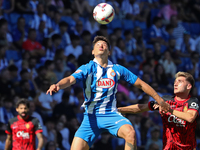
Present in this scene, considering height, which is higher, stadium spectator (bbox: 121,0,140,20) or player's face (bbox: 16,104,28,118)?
stadium spectator (bbox: 121,0,140,20)

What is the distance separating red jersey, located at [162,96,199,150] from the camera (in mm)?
5087

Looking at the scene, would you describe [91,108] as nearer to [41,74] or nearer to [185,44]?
[41,74]

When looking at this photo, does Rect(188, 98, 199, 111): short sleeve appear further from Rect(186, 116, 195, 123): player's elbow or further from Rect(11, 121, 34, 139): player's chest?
Rect(11, 121, 34, 139): player's chest

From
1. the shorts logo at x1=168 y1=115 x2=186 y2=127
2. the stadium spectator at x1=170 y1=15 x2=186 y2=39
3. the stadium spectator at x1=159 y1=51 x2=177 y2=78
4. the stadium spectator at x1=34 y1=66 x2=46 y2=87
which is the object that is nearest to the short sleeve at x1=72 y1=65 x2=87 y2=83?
Answer: the shorts logo at x1=168 y1=115 x2=186 y2=127

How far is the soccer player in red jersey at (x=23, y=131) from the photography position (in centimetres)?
700

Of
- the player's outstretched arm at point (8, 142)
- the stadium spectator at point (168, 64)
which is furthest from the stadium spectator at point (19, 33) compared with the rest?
the stadium spectator at point (168, 64)

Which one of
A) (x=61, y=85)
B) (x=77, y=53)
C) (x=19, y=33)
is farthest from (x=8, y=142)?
(x=77, y=53)

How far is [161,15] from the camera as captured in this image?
1346 centimetres

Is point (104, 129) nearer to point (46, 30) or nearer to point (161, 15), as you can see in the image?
point (46, 30)

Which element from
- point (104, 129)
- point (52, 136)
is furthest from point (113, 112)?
point (52, 136)

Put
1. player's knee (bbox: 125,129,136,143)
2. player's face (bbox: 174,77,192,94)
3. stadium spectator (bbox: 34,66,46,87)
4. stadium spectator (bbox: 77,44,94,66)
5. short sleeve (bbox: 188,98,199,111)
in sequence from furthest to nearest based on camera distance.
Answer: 1. stadium spectator (bbox: 77,44,94,66)
2. stadium spectator (bbox: 34,66,46,87)
3. player's face (bbox: 174,77,192,94)
4. short sleeve (bbox: 188,98,199,111)
5. player's knee (bbox: 125,129,136,143)

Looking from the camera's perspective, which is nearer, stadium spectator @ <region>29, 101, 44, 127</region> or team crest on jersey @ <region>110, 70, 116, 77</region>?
team crest on jersey @ <region>110, 70, 116, 77</region>

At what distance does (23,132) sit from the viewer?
7039 millimetres

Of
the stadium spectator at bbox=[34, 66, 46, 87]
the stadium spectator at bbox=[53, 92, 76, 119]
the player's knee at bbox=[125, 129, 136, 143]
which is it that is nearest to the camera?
the player's knee at bbox=[125, 129, 136, 143]
